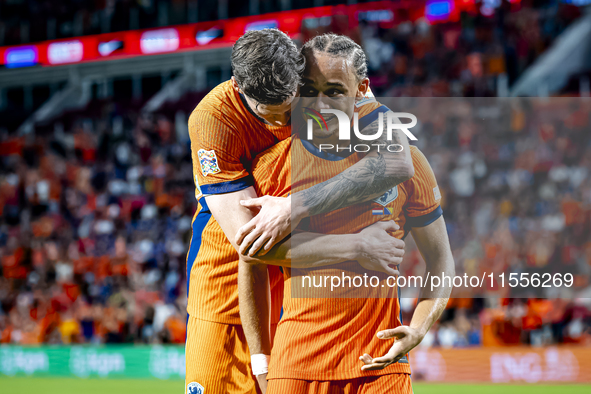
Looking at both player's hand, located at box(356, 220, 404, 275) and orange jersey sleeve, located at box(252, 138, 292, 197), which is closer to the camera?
player's hand, located at box(356, 220, 404, 275)

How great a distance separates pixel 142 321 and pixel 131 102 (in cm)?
837

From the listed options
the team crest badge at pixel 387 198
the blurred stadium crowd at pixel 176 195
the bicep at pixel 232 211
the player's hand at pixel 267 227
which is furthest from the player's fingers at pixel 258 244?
the blurred stadium crowd at pixel 176 195

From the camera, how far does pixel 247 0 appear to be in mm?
17703

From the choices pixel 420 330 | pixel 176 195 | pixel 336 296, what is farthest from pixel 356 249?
pixel 176 195

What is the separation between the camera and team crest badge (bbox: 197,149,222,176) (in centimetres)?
283

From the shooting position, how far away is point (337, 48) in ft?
8.51

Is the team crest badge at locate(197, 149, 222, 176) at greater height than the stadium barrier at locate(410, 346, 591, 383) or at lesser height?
greater

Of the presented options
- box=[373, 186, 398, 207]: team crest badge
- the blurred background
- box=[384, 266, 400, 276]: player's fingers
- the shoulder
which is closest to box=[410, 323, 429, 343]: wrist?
box=[384, 266, 400, 276]: player's fingers

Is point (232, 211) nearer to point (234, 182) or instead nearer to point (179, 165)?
point (234, 182)

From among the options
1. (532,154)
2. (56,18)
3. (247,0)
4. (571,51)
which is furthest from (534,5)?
(56,18)

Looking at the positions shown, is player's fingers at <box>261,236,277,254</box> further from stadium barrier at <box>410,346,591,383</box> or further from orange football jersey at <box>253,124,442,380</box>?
stadium barrier at <box>410,346,591,383</box>

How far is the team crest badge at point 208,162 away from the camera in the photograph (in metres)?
2.83

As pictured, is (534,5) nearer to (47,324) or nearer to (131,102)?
(131,102)

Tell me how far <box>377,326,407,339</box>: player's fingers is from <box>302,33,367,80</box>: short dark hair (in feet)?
3.28
